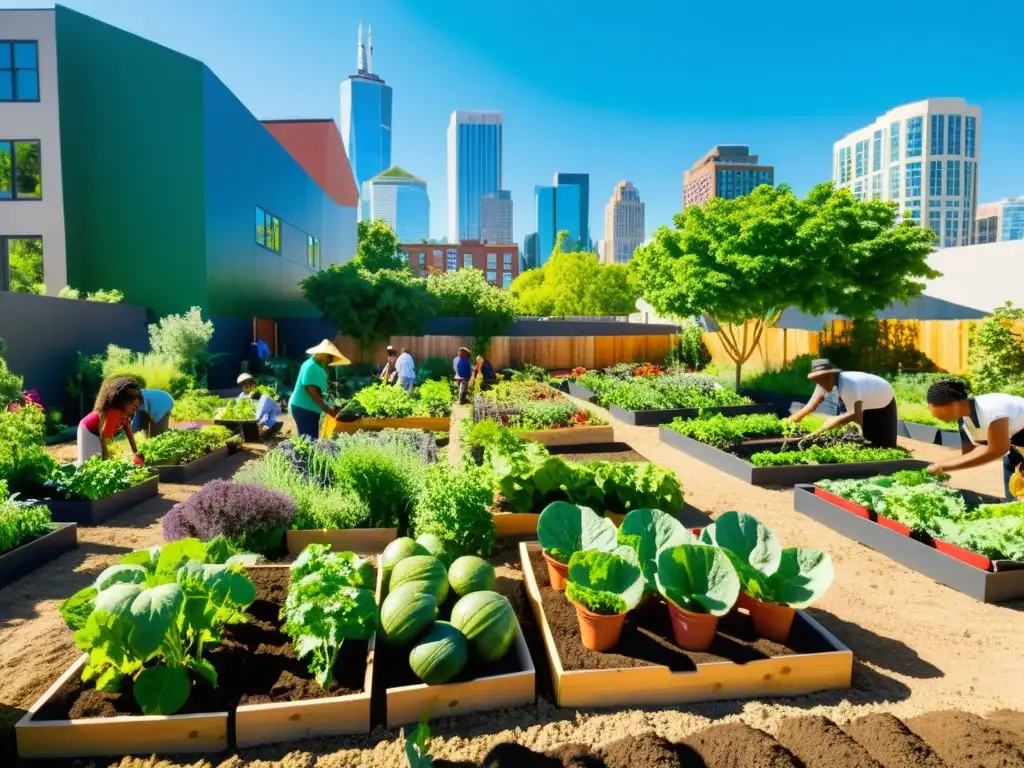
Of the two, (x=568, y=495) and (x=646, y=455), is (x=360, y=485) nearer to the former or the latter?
(x=568, y=495)

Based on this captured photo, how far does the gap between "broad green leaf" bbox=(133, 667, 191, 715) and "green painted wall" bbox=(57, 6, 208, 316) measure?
56.4 ft

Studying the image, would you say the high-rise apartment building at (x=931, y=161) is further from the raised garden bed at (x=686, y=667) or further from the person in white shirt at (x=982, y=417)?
the raised garden bed at (x=686, y=667)

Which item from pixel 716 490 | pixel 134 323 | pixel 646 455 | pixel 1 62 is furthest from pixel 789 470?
pixel 1 62

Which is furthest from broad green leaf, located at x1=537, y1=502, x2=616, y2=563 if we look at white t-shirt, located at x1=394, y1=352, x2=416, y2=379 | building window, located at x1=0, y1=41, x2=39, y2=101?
building window, located at x1=0, y1=41, x2=39, y2=101

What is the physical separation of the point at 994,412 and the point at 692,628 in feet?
11.3

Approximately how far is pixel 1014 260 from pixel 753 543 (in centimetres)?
2363

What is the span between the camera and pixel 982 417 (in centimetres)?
507

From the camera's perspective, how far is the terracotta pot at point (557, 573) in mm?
4008

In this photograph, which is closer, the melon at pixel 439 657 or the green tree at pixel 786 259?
the melon at pixel 439 657

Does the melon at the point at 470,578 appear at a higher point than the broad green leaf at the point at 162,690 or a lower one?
higher

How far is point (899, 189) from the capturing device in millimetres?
161750

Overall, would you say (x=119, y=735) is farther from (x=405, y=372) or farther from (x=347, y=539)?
(x=405, y=372)

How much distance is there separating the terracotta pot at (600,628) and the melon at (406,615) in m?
0.78

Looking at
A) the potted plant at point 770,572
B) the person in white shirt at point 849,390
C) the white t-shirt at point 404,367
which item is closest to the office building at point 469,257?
the white t-shirt at point 404,367
